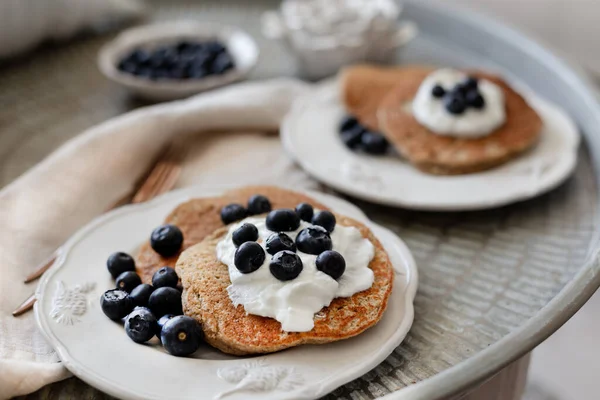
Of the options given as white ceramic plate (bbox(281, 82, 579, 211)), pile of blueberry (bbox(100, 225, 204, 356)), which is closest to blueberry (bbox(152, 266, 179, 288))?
pile of blueberry (bbox(100, 225, 204, 356))

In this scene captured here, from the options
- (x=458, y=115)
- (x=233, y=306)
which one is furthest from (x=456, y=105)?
(x=233, y=306)

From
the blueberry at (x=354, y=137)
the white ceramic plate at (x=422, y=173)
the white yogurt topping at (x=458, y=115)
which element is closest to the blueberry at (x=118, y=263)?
the white ceramic plate at (x=422, y=173)

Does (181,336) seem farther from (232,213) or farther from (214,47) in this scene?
(214,47)

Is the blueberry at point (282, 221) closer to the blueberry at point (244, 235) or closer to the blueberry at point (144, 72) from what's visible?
the blueberry at point (244, 235)

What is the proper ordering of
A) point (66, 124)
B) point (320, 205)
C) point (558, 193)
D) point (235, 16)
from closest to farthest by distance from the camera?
point (320, 205)
point (558, 193)
point (66, 124)
point (235, 16)

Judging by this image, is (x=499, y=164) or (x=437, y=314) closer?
(x=437, y=314)

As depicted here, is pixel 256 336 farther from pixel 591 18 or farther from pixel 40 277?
pixel 591 18

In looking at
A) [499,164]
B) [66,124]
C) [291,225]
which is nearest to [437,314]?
[291,225]
